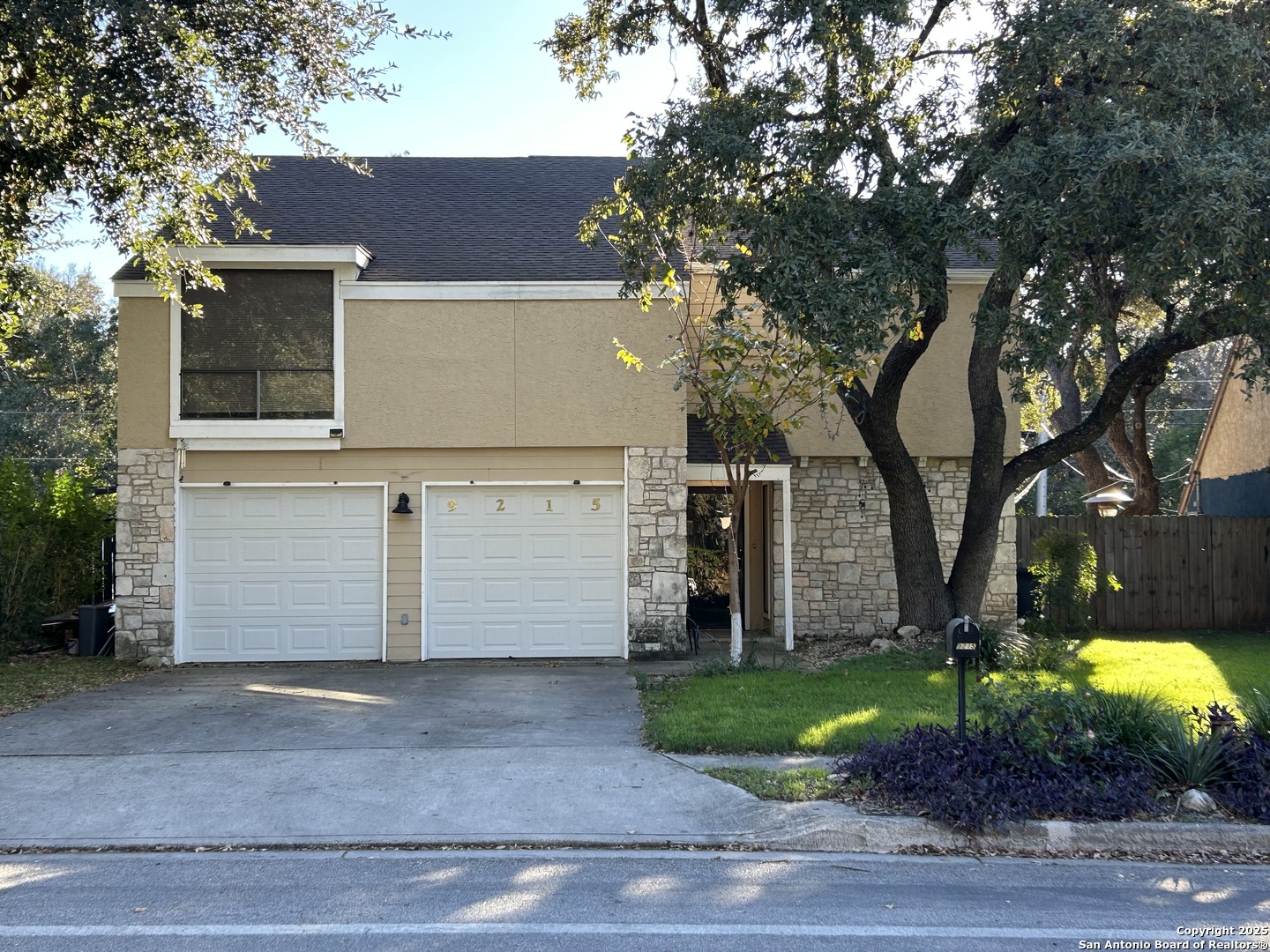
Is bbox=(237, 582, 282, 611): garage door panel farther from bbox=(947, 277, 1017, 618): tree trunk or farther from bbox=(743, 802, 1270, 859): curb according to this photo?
bbox=(947, 277, 1017, 618): tree trunk

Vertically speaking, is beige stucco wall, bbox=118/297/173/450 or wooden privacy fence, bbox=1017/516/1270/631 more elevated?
beige stucco wall, bbox=118/297/173/450

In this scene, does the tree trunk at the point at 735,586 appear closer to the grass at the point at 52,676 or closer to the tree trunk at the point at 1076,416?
the grass at the point at 52,676

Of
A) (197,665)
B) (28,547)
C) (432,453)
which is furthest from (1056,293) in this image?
(28,547)

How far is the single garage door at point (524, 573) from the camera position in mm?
12969

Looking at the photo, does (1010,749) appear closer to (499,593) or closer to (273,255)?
(499,593)

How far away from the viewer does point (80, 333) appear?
2791cm

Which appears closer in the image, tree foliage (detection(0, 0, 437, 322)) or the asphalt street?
the asphalt street

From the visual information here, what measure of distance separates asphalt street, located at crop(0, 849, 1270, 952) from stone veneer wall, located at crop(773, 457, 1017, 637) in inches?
341

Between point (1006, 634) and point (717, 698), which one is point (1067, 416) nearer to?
point (1006, 634)

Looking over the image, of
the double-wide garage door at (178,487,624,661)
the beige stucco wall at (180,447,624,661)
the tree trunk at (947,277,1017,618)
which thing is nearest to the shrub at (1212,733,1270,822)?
the tree trunk at (947,277,1017,618)

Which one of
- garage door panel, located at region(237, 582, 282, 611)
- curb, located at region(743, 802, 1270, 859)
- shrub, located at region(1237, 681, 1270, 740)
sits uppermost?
garage door panel, located at region(237, 582, 282, 611)

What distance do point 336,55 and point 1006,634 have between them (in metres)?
10.6

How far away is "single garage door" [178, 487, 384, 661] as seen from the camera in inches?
504

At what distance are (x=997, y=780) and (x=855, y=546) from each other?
8451 millimetres
